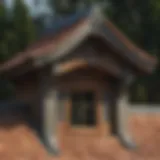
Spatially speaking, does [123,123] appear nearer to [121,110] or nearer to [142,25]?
[121,110]

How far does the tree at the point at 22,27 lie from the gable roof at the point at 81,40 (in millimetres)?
4549

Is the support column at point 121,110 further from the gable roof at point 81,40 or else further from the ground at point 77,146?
the gable roof at point 81,40

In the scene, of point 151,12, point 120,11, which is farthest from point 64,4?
point 151,12

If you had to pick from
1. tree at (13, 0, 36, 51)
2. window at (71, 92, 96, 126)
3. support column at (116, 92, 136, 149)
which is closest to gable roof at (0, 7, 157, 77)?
support column at (116, 92, 136, 149)

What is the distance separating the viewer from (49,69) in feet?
20.5

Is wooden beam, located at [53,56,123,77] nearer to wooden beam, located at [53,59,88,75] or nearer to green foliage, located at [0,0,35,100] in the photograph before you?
wooden beam, located at [53,59,88,75]

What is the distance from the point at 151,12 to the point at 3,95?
11.7 ft

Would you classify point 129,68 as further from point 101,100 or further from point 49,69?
point 49,69

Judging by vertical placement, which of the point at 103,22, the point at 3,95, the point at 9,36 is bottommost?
the point at 103,22

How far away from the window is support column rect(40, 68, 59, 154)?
444mm

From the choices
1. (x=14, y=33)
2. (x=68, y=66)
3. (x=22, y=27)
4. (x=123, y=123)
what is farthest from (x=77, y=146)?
(x=22, y=27)

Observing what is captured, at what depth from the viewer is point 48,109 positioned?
637 centimetres

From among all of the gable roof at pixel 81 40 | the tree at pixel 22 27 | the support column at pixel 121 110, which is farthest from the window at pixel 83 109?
the tree at pixel 22 27

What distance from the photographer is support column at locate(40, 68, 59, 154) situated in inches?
249
